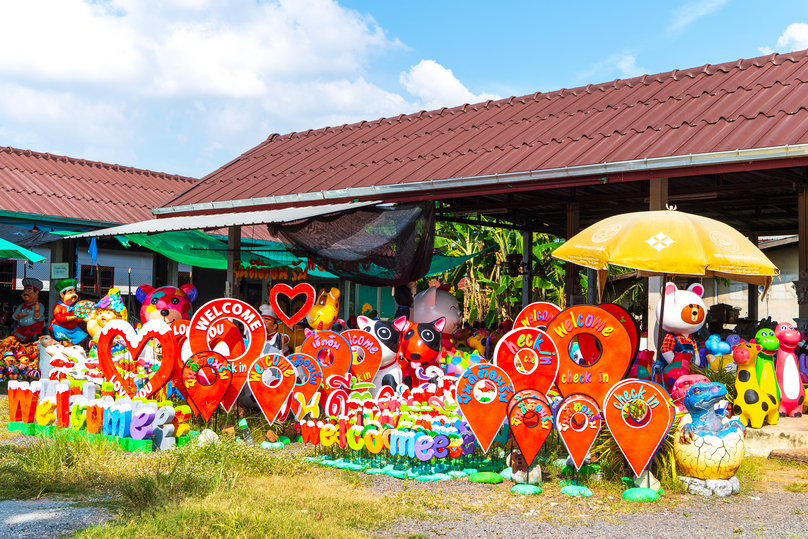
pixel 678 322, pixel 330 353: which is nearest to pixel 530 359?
pixel 678 322

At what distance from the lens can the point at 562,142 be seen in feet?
27.5

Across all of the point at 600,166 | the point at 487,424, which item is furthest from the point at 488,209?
the point at 487,424

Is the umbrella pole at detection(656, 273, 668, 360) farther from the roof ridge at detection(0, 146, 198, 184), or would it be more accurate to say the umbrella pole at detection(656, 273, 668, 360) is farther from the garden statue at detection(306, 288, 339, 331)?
the roof ridge at detection(0, 146, 198, 184)

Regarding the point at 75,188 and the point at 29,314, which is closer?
the point at 29,314

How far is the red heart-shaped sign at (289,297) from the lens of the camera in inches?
306

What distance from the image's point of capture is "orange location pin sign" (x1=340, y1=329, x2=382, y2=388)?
23.3 ft

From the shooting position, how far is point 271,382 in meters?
6.96

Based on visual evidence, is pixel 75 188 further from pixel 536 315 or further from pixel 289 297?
pixel 536 315

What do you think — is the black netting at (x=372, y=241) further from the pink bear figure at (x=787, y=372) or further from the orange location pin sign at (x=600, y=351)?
the pink bear figure at (x=787, y=372)

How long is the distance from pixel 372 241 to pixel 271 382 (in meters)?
1.94

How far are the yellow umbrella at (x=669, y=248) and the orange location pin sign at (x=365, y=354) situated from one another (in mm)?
2139

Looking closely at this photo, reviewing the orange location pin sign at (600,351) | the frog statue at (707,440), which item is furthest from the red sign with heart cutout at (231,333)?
the frog statue at (707,440)

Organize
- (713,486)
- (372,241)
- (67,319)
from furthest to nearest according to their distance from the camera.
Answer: (67,319), (372,241), (713,486)

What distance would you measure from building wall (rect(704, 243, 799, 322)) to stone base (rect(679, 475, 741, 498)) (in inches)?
572
